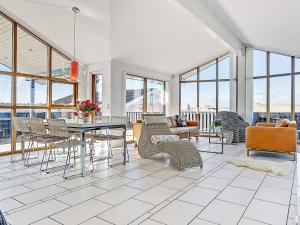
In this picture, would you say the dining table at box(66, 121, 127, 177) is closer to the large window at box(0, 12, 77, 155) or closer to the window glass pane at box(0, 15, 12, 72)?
the large window at box(0, 12, 77, 155)

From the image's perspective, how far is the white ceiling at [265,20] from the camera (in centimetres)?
457

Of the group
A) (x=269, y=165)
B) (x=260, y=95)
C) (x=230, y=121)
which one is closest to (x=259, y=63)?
(x=260, y=95)

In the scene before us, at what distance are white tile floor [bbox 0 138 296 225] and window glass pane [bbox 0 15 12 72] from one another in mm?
2496

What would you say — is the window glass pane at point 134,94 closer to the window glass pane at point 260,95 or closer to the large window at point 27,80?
the large window at point 27,80

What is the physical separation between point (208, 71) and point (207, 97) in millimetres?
1011

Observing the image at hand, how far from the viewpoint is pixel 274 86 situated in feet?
25.7

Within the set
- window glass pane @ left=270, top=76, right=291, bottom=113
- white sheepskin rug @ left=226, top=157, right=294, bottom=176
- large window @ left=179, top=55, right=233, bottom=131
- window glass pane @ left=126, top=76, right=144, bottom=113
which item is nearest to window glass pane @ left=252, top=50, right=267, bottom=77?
window glass pane @ left=270, top=76, right=291, bottom=113

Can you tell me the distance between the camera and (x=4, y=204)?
2.50 m

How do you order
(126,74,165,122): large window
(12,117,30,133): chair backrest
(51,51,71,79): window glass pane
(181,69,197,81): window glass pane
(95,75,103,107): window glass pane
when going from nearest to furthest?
(12,117,30,133): chair backrest → (51,51,71,79): window glass pane → (95,75,103,107): window glass pane → (126,74,165,122): large window → (181,69,197,81): window glass pane

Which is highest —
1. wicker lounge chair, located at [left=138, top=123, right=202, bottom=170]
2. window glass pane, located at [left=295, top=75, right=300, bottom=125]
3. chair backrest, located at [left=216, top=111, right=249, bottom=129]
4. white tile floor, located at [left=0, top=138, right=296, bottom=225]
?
window glass pane, located at [left=295, top=75, right=300, bottom=125]

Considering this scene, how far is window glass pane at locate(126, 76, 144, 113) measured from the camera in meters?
7.53

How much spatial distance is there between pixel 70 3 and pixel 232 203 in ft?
14.9

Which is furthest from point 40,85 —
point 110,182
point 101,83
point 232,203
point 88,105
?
point 232,203

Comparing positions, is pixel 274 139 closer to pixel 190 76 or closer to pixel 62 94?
pixel 190 76
